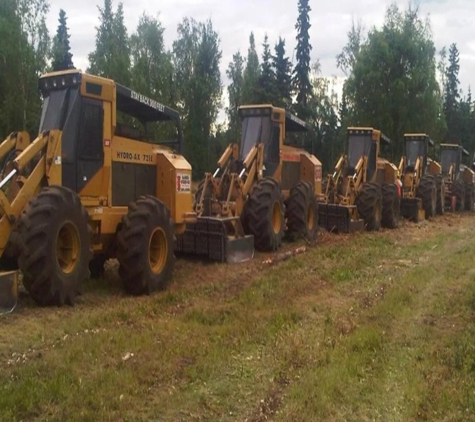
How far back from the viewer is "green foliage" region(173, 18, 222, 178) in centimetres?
4094

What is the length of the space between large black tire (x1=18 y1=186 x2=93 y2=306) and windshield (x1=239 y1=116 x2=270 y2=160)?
19.9ft

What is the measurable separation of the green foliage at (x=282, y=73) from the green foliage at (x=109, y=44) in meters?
9.46

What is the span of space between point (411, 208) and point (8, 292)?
51.1 feet

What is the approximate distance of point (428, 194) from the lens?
2139cm

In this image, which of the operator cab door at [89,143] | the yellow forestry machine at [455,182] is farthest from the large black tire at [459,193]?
the operator cab door at [89,143]

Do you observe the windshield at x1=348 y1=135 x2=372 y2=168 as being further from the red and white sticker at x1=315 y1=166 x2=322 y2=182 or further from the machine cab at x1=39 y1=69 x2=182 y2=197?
the machine cab at x1=39 y1=69 x2=182 y2=197

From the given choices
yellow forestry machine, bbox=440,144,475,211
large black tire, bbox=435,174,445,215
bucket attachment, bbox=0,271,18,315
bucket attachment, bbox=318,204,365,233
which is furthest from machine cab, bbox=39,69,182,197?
yellow forestry machine, bbox=440,144,475,211

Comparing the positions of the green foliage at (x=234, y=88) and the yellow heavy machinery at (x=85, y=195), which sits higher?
the green foliage at (x=234, y=88)

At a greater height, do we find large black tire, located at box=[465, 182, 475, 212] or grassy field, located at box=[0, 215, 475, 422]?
large black tire, located at box=[465, 182, 475, 212]

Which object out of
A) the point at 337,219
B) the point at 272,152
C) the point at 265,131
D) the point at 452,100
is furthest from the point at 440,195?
the point at 452,100

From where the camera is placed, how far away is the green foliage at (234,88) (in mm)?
46737

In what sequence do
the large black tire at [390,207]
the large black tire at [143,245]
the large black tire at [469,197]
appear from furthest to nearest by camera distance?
the large black tire at [469,197], the large black tire at [390,207], the large black tire at [143,245]

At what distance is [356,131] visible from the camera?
60.1 ft

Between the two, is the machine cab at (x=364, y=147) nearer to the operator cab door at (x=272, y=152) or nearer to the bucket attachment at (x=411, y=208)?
the bucket attachment at (x=411, y=208)
